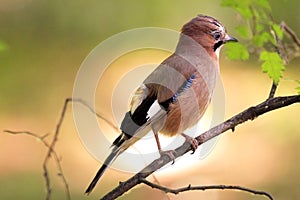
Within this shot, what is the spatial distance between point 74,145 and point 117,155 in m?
3.27

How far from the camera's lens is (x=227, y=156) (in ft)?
16.7

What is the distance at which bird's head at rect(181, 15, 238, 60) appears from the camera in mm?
2055

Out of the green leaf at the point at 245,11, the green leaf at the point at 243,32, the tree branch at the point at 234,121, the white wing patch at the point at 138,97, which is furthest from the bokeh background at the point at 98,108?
the tree branch at the point at 234,121

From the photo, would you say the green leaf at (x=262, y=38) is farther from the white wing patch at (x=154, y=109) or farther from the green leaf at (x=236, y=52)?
the white wing patch at (x=154, y=109)

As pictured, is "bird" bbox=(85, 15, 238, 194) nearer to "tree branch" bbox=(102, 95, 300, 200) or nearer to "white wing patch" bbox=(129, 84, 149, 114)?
"white wing patch" bbox=(129, 84, 149, 114)

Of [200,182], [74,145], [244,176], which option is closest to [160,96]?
[200,182]

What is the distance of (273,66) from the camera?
1.95 m

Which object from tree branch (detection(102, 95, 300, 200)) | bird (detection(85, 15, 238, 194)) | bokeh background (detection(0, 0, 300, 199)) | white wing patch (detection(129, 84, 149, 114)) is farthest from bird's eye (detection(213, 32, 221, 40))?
bokeh background (detection(0, 0, 300, 199))

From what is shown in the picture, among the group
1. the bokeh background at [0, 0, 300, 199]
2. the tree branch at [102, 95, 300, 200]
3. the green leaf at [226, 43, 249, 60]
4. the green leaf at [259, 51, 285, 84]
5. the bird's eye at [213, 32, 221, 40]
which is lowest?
the tree branch at [102, 95, 300, 200]

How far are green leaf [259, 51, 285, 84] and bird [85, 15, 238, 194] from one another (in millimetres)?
128

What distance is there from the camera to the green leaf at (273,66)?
1924 millimetres

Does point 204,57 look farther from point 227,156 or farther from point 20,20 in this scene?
point 20,20

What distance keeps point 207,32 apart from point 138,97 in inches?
10.3

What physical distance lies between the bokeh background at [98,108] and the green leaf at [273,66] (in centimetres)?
195
